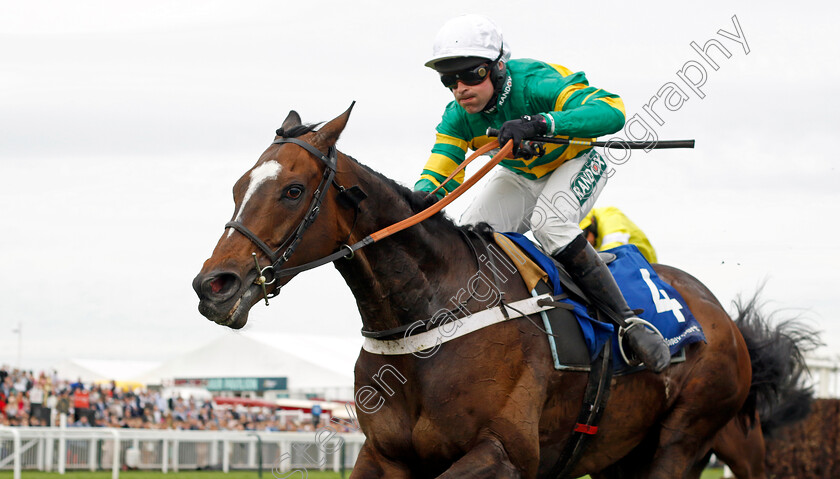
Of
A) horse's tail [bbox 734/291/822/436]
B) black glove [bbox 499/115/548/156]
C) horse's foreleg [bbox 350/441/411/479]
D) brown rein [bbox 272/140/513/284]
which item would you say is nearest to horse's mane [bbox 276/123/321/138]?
brown rein [bbox 272/140/513/284]

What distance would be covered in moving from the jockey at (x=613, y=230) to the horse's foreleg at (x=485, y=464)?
13.8ft

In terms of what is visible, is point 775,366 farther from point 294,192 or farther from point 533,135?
point 294,192

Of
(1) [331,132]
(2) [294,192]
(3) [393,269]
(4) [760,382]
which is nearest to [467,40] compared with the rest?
(1) [331,132]

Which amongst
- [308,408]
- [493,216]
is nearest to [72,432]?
[493,216]

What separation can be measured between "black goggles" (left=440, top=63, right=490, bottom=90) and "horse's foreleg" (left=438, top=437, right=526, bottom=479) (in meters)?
1.71

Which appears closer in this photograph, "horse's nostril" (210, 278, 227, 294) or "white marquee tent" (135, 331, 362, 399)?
"horse's nostril" (210, 278, 227, 294)

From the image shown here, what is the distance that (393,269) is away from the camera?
13.9 feet

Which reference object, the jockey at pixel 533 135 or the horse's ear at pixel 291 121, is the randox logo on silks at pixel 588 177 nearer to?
the jockey at pixel 533 135

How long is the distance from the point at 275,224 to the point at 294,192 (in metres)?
0.16

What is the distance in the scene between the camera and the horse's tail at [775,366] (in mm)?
6562

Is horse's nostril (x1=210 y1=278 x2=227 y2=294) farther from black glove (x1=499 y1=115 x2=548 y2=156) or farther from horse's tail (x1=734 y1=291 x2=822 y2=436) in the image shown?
horse's tail (x1=734 y1=291 x2=822 y2=436)

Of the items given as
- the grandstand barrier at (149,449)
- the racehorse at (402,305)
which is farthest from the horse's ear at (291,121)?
the grandstand barrier at (149,449)

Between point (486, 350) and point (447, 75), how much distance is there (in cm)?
135

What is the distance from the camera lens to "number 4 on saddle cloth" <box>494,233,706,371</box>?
15.1ft
